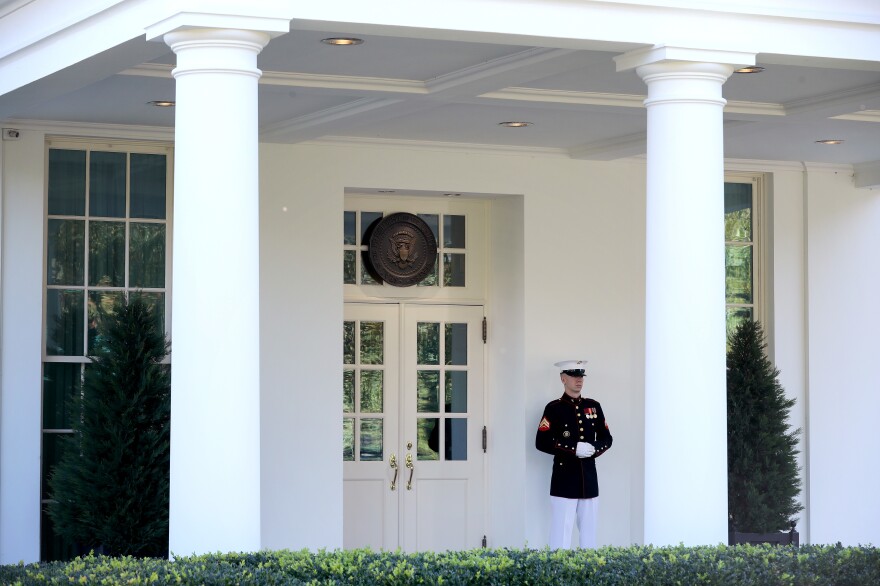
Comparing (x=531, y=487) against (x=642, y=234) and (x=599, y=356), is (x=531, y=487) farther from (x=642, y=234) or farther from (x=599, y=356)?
(x=642, y=234)

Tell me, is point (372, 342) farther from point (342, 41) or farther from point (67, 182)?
point (342, 41)

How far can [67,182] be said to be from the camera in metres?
10.0

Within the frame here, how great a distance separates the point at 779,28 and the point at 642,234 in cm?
455

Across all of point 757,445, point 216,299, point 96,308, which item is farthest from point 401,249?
point 216,299

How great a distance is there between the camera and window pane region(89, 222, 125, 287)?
33.1 ft

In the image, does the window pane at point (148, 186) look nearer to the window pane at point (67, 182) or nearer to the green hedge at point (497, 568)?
the window pane at point (67, 182)

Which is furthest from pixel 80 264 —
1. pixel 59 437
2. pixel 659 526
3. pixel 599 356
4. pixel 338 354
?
pixel 659 526

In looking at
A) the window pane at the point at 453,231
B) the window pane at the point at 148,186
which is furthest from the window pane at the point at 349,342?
the window pane at the point at 148,186

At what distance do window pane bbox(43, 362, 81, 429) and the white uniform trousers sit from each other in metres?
3.85

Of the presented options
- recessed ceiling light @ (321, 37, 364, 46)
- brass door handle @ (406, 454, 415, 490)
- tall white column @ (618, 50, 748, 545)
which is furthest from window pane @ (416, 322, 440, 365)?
tall white column @ (618, 50, 748, 545)

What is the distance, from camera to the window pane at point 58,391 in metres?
9.98

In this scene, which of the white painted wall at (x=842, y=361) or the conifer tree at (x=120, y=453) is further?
the white painted wall at (x=842, y=361)

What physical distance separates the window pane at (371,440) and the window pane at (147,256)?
213 cm

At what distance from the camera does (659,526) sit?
675 centimetres
